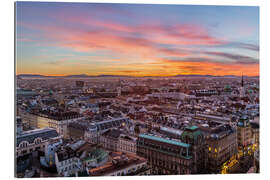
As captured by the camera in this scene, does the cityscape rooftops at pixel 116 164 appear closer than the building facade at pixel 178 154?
Yes


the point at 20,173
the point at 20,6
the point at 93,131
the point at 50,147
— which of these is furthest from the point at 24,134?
the point at 20,6

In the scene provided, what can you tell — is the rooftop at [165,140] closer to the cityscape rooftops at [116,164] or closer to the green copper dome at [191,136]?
the green copper dome at [191,136]

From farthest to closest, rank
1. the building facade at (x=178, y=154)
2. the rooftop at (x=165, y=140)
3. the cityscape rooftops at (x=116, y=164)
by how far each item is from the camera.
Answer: the rooftop at (x=165, y=140) < the building facade at (x=178, y=154) < the cityscape rooftops at (x=116, y=164)

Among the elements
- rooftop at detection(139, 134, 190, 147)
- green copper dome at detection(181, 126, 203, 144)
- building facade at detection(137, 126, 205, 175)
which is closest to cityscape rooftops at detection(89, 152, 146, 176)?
building facade at detection(137, 126, 205, 175)

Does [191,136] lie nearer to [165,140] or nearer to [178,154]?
[178,154]

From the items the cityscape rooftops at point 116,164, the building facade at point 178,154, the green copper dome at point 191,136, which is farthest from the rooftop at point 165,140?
the cityscape rooftops at point 116,164

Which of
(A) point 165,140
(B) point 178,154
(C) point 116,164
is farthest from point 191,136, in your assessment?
(C) point 116,164

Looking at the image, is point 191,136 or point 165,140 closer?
point 191,136

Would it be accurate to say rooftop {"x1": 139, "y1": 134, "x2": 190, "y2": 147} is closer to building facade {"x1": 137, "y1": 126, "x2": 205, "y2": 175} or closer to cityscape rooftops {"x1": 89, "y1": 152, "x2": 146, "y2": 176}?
building facade {"x1": 137, "y1": 126, "x2": 205, "y2": 175}

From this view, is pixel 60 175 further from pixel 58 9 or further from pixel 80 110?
pixel 80 110

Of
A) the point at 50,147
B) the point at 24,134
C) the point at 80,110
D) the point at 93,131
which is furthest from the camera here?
the point at 80,110
